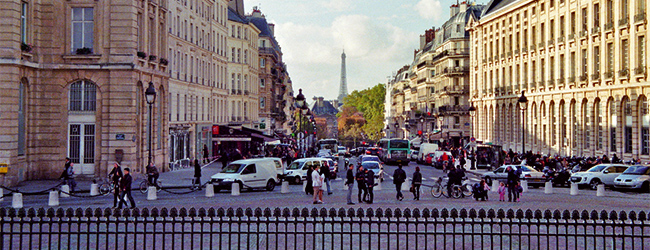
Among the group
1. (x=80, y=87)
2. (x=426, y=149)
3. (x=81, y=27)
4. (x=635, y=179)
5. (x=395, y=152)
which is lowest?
(x=635, y=179)

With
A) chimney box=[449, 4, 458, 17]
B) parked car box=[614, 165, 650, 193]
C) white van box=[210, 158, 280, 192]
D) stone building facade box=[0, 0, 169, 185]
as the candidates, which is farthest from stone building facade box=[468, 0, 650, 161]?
chimney box=[449, 4, 458, 17]

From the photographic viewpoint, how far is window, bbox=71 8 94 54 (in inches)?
1593

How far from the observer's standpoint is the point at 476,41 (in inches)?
3612

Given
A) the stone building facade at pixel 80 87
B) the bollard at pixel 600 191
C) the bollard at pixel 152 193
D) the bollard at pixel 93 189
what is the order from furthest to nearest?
the stone building facade at pixel 80 87
the bollard at pixel 600 191
the bollard at pixel 93 189
the bollard at pixel 152 193

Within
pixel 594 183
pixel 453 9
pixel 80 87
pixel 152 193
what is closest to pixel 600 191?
pixel 594 183

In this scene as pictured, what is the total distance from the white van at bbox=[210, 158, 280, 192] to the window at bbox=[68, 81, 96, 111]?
8.19m

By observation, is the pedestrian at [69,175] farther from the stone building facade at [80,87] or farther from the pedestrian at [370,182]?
the pedestrian at [370,182]

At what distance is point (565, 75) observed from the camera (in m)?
64.1

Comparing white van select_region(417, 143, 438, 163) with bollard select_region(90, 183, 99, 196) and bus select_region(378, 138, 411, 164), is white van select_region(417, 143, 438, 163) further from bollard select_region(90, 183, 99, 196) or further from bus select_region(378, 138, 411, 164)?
bollard select_region(90, 183, 99, 196)

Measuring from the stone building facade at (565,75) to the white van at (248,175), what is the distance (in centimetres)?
1761

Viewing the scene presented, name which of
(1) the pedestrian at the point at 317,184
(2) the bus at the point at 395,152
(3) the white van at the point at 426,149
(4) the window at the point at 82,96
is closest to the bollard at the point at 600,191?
(1) the pedestrian at the point at 317,184

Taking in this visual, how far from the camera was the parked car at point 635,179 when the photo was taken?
3678cm

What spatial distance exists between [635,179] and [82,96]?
26194 millimetres

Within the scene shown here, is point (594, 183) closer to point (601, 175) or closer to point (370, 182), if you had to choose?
point (601, 175)
